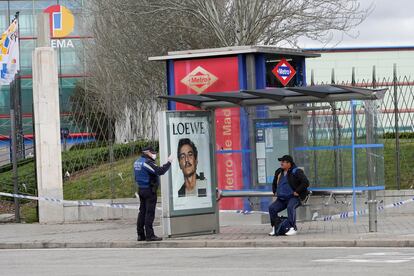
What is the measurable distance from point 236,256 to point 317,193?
4520mm

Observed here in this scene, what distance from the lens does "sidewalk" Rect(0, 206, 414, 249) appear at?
16453 mm

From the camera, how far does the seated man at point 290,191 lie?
17.8m

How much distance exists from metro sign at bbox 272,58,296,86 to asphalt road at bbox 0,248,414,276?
215 inches

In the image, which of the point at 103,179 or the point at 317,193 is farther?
the point at 103,179

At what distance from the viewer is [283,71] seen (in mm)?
20703

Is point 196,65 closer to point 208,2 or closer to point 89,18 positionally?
point 208,2

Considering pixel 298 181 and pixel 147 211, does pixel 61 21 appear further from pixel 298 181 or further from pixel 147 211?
pixel 298 181

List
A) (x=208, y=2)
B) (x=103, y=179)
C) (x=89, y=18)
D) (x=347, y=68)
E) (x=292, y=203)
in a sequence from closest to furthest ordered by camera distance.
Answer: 1. (x=292, y=203)
2. (x=103, y=179)
3. (x=208, y=2)
4. (x=89, y=18)
5. (x=347, y=68)

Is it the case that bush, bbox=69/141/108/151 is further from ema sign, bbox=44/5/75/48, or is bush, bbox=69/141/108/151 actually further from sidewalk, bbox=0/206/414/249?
ema sign, bbox=44/5/75/48

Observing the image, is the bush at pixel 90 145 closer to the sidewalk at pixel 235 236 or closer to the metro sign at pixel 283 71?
the sidewalk at pixel 235 236

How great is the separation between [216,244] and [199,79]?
4637 millimetres

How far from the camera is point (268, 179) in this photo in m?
20.0

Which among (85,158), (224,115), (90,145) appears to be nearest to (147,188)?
(224,115)

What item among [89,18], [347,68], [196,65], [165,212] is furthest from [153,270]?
[347,68]
